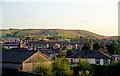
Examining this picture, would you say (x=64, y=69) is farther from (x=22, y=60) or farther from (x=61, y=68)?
(x=22, y=60)

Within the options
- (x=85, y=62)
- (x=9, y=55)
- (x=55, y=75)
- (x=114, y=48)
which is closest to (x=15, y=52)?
(x=9, y=55)

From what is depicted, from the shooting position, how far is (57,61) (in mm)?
25516

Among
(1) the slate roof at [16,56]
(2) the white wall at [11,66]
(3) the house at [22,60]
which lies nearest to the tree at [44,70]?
(3) the house at [22,60]

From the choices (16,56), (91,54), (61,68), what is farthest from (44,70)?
(91,54)

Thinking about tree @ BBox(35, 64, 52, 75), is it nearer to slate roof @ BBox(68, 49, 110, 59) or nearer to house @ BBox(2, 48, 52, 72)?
house @ BBox(2, 48, 52, 72)

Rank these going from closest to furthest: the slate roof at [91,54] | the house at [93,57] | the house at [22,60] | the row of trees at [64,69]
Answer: the row of trees at [64,69] < the house at [22,60] < the house at [93,57] < the slate roof at [91,54]

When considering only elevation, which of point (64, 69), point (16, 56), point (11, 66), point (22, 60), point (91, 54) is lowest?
point (11, 66)

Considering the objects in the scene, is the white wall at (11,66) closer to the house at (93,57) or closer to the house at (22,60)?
the house at (22,60)

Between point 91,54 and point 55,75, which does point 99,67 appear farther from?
point 91,54

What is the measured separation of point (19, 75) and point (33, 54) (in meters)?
4.89

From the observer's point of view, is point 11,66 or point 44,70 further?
point 11,66

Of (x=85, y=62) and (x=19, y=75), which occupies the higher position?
(x=85, y=62)

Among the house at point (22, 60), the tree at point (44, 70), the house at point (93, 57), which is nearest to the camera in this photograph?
the tree at point (44, 70)

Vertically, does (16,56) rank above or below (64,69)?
above
